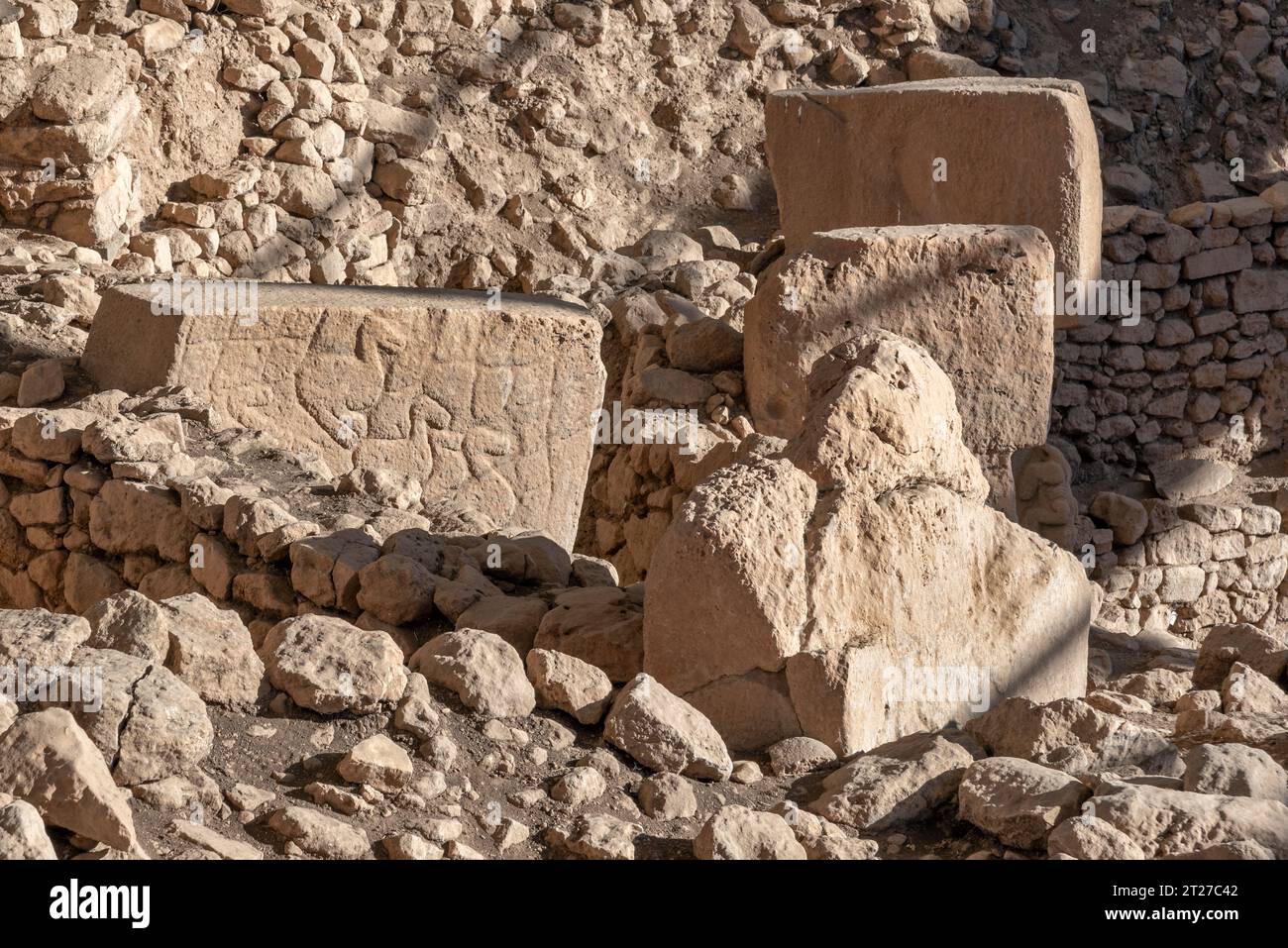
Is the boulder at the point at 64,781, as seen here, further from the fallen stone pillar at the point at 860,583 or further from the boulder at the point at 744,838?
the fallen stone pillar at the point at 860,583

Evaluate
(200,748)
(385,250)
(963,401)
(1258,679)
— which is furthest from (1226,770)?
(385,250)

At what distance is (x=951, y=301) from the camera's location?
542 cm

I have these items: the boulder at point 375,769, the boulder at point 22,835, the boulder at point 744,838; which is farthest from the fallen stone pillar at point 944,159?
the boulder at point 22,835

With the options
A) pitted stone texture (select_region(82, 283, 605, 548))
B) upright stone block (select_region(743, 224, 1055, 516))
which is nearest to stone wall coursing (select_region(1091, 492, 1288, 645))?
upright stone block (select_region(743, 224, 1055, 516))

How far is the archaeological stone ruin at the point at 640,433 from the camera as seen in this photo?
2.67 metres

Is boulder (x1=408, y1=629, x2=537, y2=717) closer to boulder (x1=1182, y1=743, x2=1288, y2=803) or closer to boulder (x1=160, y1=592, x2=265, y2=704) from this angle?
boulder (x1=160, y1=592, x2=265, y2=704)

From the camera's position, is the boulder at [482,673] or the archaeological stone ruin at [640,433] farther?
the boulder at [482,673]

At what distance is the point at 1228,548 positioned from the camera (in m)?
7.90

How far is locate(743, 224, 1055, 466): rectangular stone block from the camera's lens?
212 inches

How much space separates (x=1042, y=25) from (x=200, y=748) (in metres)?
9.63

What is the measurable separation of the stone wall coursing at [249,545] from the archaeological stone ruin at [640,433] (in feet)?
0.06

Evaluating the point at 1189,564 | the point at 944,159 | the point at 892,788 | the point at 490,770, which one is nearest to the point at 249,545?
the point at 490,770
